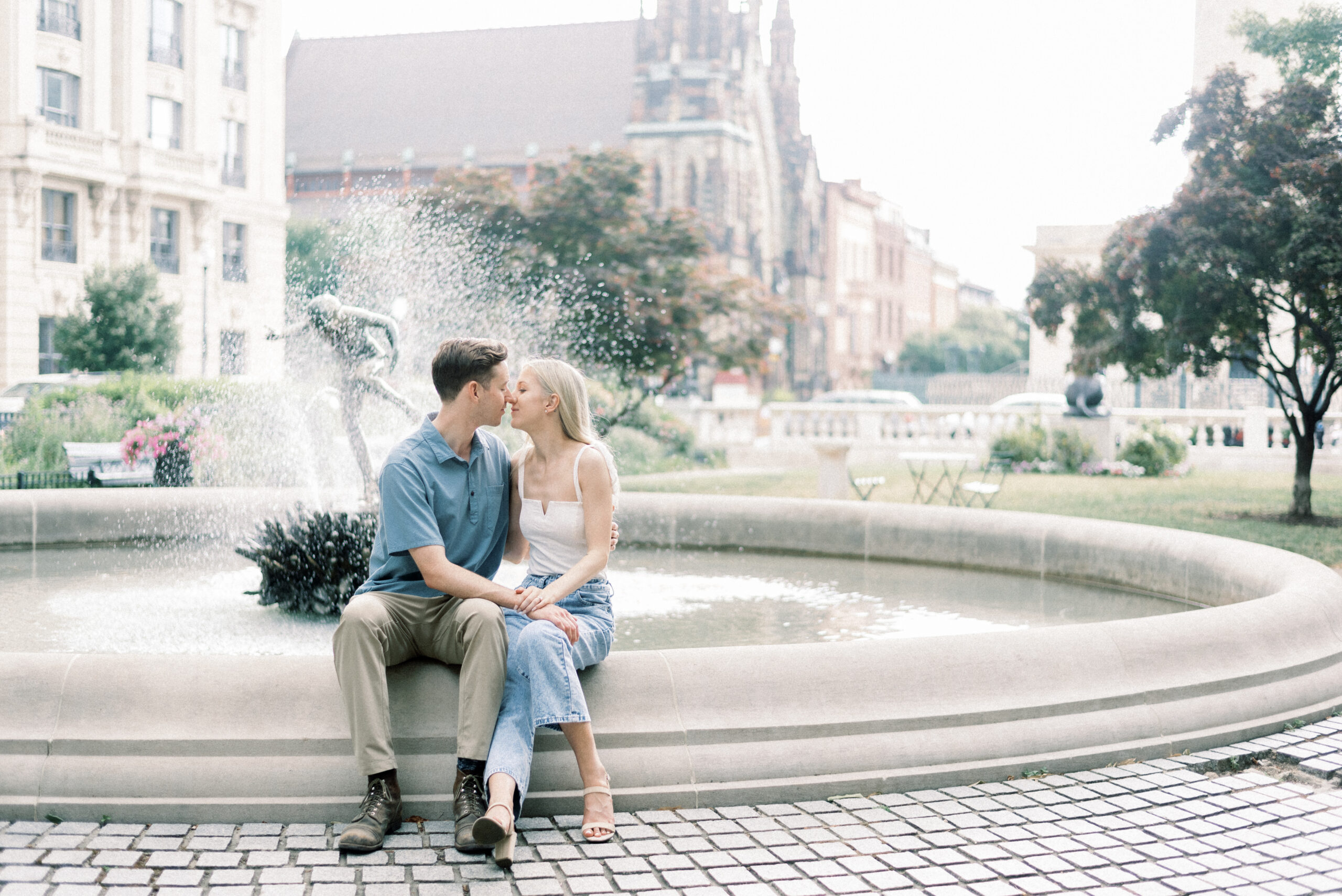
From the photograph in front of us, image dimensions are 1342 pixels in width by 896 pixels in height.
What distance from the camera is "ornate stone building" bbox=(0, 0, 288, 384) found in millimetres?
36719

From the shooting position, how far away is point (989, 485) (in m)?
14.9

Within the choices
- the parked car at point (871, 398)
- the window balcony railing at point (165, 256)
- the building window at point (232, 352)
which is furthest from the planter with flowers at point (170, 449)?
the parked car at point (871, 398)

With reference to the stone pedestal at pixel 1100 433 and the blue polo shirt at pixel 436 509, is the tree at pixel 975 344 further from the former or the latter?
the blue polo shirt at pixel 436 509

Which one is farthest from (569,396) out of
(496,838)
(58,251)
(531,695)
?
(58,251)

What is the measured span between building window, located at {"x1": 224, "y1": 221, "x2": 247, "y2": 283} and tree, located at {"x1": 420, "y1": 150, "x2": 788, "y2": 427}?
836 inches

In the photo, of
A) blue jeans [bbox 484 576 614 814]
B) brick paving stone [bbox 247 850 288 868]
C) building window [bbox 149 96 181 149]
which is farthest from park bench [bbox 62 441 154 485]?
building window [bbox 149 96 181 149]

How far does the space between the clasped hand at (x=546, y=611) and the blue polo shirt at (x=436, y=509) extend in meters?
0.31

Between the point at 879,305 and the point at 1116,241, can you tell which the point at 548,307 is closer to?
the point at 1116,241

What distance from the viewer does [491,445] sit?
197 inches

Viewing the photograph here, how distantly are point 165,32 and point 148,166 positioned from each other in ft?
17.0

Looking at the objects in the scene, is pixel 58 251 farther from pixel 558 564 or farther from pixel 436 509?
pixel 558 564

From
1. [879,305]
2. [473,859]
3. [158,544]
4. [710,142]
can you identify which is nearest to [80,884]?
[473,859]

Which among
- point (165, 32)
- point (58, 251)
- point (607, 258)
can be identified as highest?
point (165, 32)

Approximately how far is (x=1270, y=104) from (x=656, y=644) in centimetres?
1261
